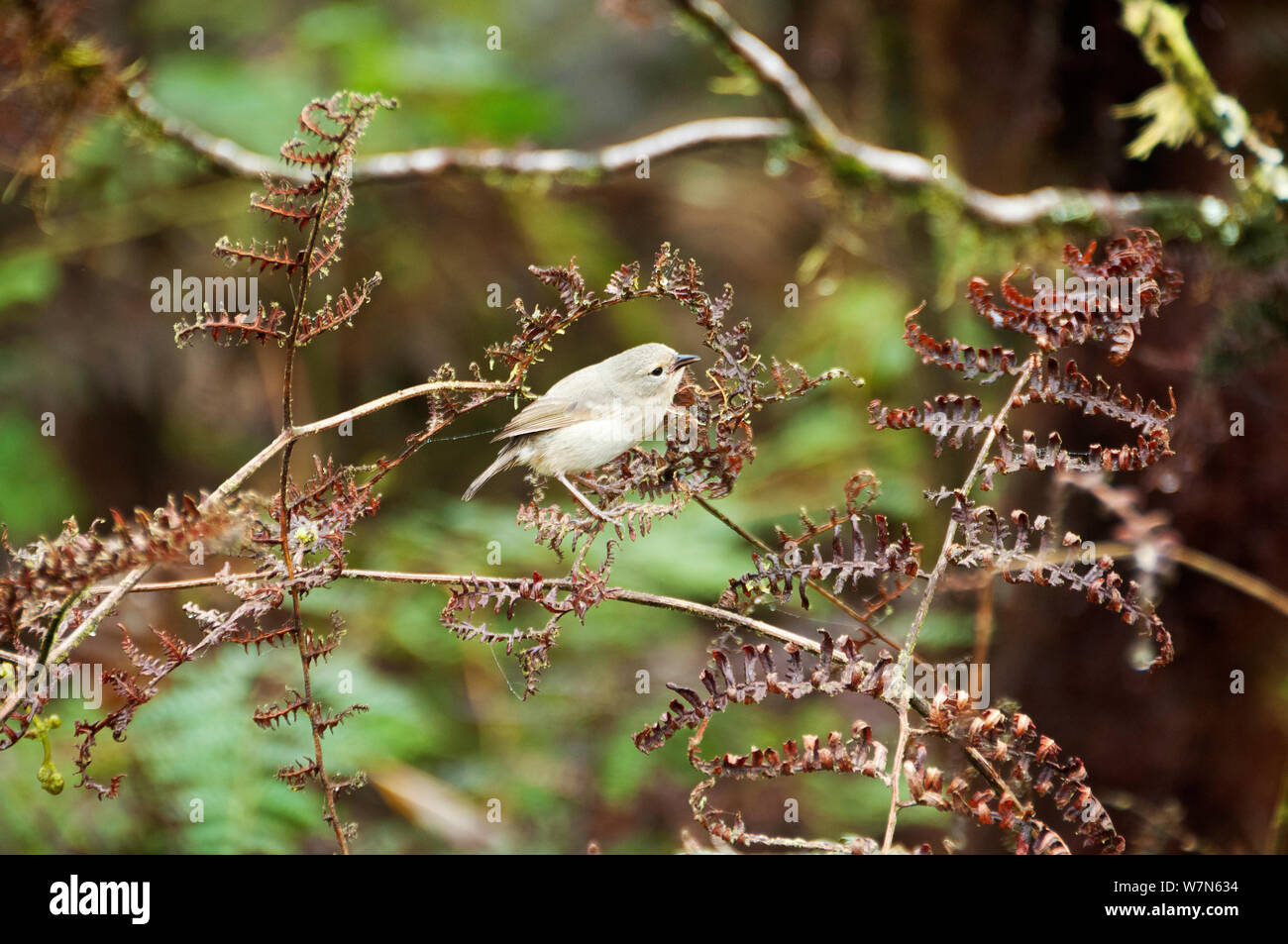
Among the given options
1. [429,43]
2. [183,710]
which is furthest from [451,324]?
[183,710]

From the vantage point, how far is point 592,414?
3404 mm

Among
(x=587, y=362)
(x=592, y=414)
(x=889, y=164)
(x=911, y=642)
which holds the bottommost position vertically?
(x=911, y=642)

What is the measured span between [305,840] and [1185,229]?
4447mm

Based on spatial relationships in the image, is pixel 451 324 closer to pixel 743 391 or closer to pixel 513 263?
pixel 513 263

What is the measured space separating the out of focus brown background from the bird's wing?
1194 mm

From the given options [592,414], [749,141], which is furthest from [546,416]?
[749,141]

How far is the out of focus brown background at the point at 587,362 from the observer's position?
4.14 m

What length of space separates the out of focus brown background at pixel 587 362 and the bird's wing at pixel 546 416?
1.19 meters

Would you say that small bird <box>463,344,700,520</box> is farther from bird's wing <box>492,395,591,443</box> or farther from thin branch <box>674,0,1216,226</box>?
thin branch <box>674,0,1216,226</box>

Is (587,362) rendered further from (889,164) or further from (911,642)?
(911,642)

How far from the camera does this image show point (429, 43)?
793 centimetres

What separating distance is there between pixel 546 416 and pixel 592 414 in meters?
0.29

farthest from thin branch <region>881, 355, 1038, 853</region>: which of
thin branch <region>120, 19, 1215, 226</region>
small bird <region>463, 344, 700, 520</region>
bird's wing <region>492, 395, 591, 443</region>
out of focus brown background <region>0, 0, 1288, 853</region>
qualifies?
thin branch <region>120, 19, 1215, 226</region>

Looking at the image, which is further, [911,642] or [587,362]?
[587,362]
